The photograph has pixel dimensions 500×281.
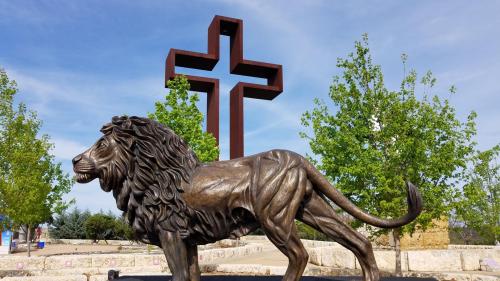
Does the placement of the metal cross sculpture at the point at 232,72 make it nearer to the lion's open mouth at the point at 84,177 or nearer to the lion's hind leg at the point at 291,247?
the lion's open mouth at the point at 84,177

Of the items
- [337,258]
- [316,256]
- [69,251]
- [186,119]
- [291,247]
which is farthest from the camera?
[69,251]

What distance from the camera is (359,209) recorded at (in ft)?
13.2

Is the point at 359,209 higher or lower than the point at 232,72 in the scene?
lower

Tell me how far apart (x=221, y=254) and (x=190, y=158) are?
13.2 meters

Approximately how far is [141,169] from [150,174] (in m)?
0.11

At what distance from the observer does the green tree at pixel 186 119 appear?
16969 millimetres

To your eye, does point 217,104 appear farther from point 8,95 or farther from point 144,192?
point 144,192

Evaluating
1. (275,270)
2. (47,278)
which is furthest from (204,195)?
(275,270)

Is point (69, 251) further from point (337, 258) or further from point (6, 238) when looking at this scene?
point (337, 258)

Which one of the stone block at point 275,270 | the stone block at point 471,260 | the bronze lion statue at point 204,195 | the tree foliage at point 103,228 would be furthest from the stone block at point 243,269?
the tree foliage at point 103,228

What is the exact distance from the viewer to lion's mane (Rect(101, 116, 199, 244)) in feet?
13.1

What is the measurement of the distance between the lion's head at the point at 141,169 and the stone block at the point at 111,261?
7912mm

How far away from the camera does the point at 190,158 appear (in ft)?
13.9

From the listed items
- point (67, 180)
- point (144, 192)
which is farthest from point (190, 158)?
point (67, 180)
